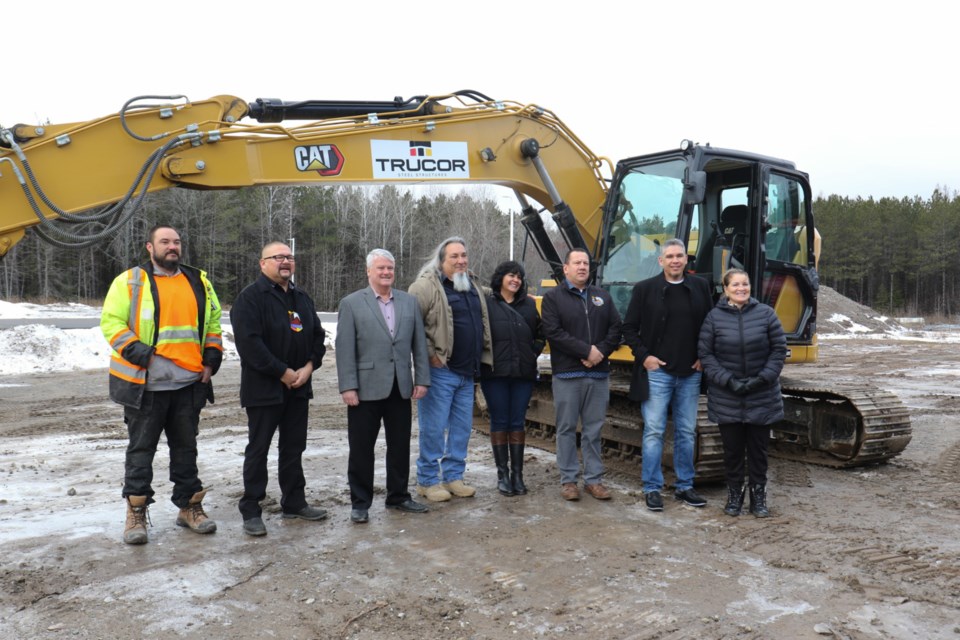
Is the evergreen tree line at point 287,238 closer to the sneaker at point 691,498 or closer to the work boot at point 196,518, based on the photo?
the sneaker at point 691,498

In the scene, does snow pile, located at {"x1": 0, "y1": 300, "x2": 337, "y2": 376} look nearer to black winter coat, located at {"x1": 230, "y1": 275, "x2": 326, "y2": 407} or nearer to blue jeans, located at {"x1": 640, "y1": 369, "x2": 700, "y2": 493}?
black winter coat, located at {"x1": 230, "y1": 275, "x2": 326, "y2": 407}

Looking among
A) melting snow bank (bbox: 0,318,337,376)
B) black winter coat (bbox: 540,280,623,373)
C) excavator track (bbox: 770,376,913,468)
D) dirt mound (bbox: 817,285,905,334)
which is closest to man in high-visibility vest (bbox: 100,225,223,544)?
black winter coat (bbox: 540,280,623,373)

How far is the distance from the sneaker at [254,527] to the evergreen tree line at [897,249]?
60066 millimetres

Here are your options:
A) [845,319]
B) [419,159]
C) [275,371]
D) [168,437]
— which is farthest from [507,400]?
[845,319]

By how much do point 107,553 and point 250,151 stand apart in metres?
3.16

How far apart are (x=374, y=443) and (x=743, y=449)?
2.59m

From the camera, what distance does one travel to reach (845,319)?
31.9m

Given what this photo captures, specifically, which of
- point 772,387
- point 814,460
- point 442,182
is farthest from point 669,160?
point 814,460

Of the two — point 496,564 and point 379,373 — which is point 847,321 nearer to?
point 379,373

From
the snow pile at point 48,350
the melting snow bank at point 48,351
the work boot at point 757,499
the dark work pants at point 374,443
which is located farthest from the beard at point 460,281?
the melting snow bank at point 48,351

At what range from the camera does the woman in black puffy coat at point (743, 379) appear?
17.0 feet

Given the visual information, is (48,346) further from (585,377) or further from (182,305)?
(585,377)

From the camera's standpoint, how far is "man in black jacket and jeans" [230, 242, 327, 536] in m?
4.79

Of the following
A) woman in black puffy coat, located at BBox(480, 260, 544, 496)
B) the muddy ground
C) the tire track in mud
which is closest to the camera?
the muddy ground
